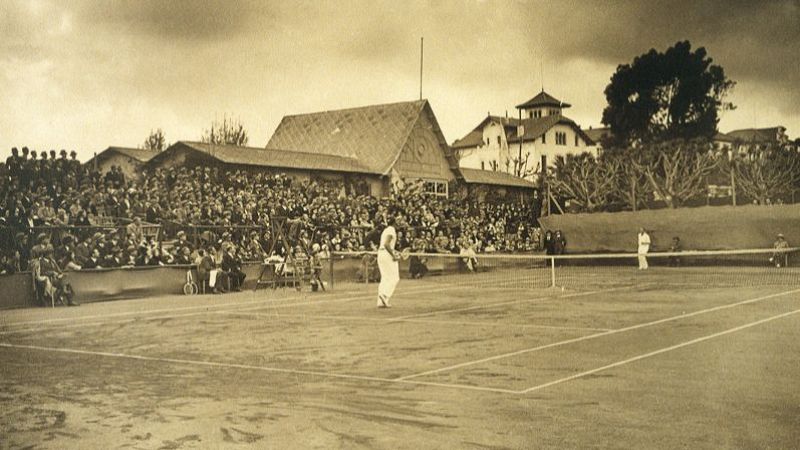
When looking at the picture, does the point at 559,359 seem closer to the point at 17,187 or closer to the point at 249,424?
the point at 249,424

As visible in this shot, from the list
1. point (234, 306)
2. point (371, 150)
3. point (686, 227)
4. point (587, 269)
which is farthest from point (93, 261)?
point (686, 227)

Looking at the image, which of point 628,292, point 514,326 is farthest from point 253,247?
point 514,326

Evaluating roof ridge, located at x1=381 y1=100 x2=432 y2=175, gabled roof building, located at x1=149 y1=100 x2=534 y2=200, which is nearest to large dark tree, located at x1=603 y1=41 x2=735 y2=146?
gabled roof building, located at x1=149 y1=100 x2=534 y2=200

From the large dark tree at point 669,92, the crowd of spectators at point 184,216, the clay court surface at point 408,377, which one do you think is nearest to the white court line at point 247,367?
the clay court surface at point 408,377

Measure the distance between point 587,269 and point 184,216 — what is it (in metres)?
17.0

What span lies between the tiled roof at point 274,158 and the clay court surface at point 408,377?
13.3 metres

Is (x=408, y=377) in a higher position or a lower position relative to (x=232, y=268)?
lower

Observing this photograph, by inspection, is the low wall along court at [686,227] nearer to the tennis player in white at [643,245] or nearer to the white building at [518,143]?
the tennis player in white at [643,245]

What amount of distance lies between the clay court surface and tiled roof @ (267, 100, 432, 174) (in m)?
21.4

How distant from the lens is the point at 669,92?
13.9 m

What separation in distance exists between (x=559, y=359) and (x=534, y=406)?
270 cm

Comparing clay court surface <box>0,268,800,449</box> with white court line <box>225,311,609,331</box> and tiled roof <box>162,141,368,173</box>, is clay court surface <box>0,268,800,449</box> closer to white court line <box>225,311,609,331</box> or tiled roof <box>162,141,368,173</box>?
white court line <box>225,311,609,331</box>

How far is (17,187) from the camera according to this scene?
16719 millimetres

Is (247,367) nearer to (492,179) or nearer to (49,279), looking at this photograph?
(49,279)
